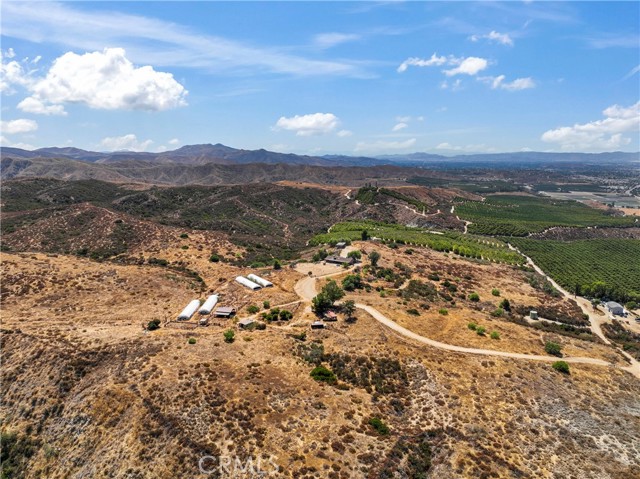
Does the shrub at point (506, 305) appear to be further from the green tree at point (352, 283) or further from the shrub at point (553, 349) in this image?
the green tree at point (352, 283)

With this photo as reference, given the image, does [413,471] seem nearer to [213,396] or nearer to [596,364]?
[213,396]

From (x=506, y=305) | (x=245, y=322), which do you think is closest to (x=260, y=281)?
(x=245, y=322)

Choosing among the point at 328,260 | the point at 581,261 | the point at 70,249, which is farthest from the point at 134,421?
the point at 581,261

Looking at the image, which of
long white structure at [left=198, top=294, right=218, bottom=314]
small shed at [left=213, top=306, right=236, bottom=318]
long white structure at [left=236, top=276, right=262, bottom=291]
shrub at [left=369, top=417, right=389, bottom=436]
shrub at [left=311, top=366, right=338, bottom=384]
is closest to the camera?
shrub at [left=369, top=417, right=389, bottom=436]

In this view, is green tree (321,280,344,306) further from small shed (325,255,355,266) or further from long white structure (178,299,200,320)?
small shed (325,255,355,266)

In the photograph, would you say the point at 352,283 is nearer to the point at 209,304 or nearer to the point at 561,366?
the point at 209,304

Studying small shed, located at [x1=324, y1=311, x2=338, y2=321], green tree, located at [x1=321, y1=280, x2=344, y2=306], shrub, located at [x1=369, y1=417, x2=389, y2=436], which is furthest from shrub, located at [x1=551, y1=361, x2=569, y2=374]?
green tree, located at [x1=321, y1=280, x2=344, y2=306]

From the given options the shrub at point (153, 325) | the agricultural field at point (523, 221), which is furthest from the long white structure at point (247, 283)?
the agricultural field at point (523, 221)
